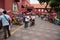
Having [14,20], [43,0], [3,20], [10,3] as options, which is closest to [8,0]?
[10,3]

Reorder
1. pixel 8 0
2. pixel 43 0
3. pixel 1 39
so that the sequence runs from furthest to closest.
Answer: pixel 43 0
pixel 8 0
pixel 1 39

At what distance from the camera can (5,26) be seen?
37.8ft

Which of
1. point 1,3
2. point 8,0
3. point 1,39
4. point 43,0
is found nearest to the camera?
point 1,39

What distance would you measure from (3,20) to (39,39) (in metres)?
2.37

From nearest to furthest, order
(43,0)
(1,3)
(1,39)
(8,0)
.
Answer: (1,39) → (1,3) → (8,0) → (43,0)

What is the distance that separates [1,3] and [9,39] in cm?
994

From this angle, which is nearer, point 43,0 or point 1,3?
point 1,3

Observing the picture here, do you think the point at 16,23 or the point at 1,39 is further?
the point at 16,23

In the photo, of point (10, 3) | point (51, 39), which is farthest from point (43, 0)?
point (51, 39)

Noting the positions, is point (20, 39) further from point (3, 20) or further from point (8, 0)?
point (8, 0)

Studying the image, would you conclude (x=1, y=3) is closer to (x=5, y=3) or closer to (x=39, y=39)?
(x=5, y=3)

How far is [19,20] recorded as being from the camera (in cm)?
2259

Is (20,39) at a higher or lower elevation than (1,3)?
A: lower

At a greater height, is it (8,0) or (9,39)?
(8,0)
